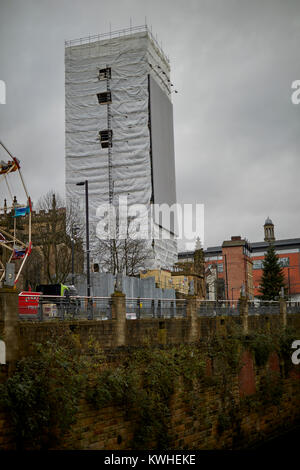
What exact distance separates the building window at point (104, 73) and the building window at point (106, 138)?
571 cm

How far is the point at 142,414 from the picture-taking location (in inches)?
696

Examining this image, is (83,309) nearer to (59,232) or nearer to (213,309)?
(213,309)

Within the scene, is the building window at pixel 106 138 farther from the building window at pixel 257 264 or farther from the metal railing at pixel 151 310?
the building window at pixel 257 264

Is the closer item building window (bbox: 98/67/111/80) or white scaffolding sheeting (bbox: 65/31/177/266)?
white scaffolding sheeting (bbox: 65/31/177/266)

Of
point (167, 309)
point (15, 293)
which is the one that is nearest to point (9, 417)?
point (15, 293)

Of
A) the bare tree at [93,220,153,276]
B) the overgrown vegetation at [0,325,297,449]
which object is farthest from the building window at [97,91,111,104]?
the overgrown vegetation at [0,325,297,449]

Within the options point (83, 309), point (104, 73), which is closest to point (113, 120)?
point (104, 73)

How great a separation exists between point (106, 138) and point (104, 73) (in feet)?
22.8

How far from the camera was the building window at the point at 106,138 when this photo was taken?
187 feet

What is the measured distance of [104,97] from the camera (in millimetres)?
57344

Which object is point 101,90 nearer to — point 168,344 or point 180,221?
point 180,221

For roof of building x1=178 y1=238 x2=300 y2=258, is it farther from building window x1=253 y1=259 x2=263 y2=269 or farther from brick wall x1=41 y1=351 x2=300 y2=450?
brick wall x1=41 y1=351 x2=300 y2=450

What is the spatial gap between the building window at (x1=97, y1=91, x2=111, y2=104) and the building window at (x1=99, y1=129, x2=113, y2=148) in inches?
121

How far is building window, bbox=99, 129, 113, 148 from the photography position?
56.9 m
